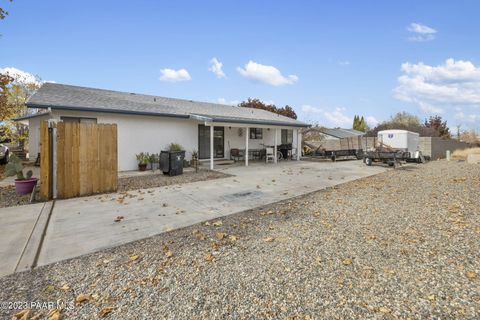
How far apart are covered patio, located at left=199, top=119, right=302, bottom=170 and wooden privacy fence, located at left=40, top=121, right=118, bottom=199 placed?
639 cm

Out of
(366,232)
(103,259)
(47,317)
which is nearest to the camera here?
(47,317)

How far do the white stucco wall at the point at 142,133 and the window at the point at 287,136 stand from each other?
8.43 m

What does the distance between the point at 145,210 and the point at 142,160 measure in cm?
643

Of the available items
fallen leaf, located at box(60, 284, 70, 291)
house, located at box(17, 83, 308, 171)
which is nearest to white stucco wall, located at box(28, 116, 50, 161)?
house, located at box(17, 83, 308, 171)

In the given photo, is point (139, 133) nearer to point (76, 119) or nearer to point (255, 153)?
point (76, 119)

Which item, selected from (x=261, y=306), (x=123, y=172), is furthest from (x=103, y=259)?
(x=123, y=172)

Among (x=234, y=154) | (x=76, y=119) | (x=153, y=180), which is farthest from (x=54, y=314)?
(x=234, y=154)

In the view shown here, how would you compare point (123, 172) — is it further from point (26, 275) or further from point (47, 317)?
point (47, 317)

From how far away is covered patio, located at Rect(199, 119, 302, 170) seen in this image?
551 inches

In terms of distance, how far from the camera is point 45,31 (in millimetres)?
10680

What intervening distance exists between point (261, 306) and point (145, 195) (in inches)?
210

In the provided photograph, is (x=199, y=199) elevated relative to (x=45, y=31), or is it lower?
lower

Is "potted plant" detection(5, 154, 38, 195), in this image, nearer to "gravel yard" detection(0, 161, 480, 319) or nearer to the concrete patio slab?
the concrete patio slab

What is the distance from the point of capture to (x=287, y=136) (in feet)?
63.7
